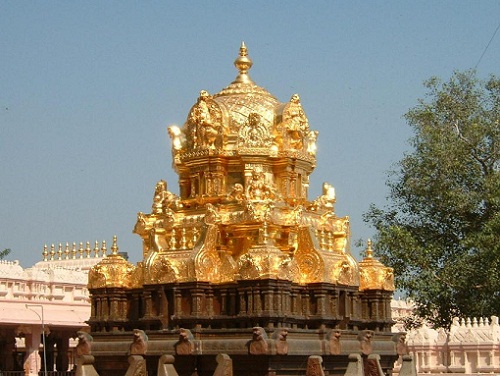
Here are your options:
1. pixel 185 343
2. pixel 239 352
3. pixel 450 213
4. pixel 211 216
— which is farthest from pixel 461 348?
pixel 185 343

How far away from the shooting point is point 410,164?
33.0m

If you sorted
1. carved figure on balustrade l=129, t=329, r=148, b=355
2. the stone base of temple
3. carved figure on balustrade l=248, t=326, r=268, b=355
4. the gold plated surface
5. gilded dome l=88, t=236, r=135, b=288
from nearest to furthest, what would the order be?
carved figure on balustrade l=248, t=326, r=268, b=355 → the stone base of temple → carved figure on balustrade l=129, t=329, r=148, b=355 → the gold plated surface → gilded dome l=88, t=236, r=135, b=288

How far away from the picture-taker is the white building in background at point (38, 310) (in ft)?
101

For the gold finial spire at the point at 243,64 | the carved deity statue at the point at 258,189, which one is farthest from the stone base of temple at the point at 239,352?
the gold finial spire at the point at 243,64

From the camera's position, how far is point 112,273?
60.4ft

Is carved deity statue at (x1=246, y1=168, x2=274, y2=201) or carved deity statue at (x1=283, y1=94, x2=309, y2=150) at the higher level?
carved deity statue at (x1=283, y1=94, x2=309, y2=150)

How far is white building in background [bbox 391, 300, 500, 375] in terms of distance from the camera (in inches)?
1129

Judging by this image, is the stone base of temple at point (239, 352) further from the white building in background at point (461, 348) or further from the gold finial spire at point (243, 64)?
the white building in background at point (461, 348)

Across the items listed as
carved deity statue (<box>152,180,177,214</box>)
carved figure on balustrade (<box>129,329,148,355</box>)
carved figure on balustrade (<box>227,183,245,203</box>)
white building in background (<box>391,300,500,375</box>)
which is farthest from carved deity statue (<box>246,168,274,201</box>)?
white building in background (<box>391,300,500,375</box>)

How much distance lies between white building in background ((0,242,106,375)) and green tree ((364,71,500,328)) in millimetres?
9328

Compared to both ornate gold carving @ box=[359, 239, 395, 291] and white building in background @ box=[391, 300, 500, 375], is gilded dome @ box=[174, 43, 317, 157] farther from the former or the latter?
white building in background @ box=[391, 300, 500, 375]

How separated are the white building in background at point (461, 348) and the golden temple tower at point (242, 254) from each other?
10086mm

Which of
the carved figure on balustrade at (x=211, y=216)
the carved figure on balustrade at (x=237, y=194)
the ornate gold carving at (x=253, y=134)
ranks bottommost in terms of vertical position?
the carved figure on balustrade at (x=211, y=216)

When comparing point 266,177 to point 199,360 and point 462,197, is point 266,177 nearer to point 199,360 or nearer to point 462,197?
point 199,360
